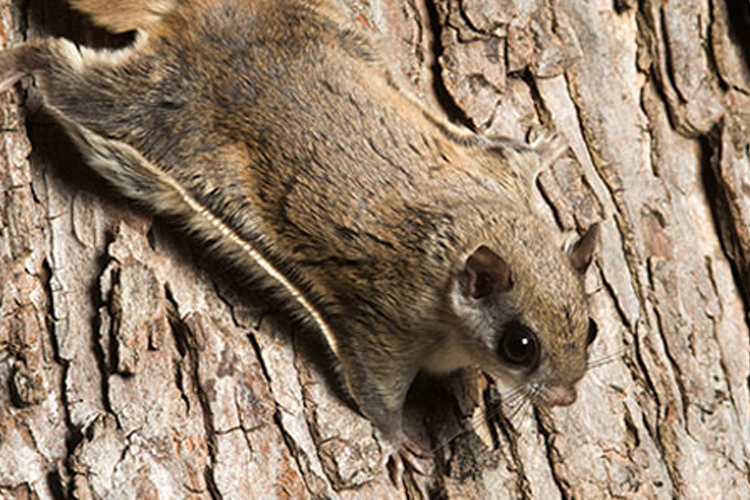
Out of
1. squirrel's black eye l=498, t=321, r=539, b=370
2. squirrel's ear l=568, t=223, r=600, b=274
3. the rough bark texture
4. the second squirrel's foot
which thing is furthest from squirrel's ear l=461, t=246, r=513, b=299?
the second squirrel's foot

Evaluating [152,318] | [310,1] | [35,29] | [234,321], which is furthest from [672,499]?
[35,29]

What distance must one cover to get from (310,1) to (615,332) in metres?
1.80

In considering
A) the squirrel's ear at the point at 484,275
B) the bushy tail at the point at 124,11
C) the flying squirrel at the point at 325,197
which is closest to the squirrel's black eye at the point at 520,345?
the flying squirrel at the point at 325,197

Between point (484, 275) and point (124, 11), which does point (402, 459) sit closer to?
point (484, 275)

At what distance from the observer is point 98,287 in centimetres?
352

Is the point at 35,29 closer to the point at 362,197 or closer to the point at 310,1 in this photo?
the point at 310,1

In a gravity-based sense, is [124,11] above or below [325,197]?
above

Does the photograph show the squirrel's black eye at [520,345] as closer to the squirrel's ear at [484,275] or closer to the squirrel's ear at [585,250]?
→ the squirrel's ear at [484,275]

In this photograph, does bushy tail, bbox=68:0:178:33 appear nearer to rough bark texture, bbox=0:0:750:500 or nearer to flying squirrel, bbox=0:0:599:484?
flying squirrel, bbox=0:0:599:484

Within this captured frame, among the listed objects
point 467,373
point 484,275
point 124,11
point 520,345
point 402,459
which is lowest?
point 402,459

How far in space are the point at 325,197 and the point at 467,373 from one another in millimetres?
881

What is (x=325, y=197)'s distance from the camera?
3717 mm

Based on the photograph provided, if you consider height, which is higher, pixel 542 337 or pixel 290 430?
pixel 542 337

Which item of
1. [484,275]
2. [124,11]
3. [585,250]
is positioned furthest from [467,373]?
[124,11]
